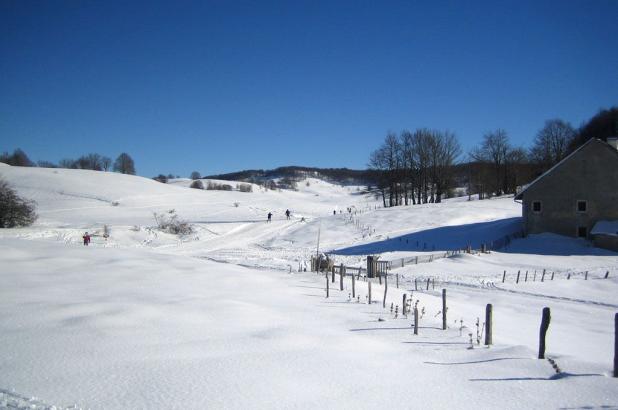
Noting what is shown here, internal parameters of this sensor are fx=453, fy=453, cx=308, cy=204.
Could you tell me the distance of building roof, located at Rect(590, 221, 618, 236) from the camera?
115ft

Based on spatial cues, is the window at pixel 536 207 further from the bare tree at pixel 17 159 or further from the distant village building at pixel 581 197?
the bare tree at pixel 17 159

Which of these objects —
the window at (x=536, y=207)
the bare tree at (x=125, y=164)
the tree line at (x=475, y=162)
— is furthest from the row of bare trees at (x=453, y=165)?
the bare tree at (x=125, y=164)

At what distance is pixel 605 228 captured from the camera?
35.6 metres

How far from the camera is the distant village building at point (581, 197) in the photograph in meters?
36.4

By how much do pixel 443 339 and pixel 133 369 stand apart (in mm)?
6644

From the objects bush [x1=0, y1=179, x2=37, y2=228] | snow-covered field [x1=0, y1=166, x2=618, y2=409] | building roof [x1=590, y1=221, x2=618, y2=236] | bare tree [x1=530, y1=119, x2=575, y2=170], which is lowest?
snow-covered field [x1=0, y1=166, x2=618, y2=409]

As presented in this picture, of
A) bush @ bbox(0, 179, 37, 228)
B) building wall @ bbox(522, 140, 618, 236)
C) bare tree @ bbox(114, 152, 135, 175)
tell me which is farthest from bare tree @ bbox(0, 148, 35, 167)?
building wall @ bbox(522, 140, 618, 236)

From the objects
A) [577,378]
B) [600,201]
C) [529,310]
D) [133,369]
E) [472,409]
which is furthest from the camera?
[600,201]

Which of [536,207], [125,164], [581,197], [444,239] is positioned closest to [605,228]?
[581,197]

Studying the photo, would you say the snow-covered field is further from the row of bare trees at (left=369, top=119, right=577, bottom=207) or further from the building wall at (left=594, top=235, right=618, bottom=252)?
the row of bare trees at (left=369, top=119, right=577, bottom=207)

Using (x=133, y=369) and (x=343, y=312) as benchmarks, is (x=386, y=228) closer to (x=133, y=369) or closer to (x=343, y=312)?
(x=343, y=312)

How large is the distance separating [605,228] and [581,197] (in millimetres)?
3251

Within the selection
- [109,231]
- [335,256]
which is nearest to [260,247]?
[335,256]

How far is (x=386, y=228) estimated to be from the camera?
166ft
